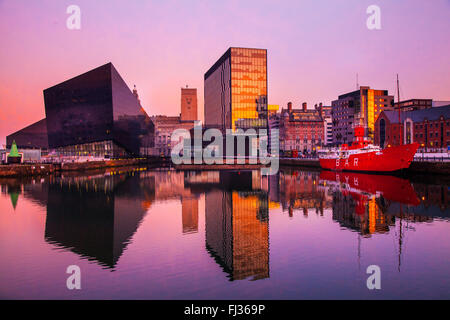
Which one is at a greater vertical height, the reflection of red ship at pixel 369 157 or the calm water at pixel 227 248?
the reflection of red ship at pixel 369 157

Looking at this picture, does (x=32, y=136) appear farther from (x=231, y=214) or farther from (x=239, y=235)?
(x=239, y=235)

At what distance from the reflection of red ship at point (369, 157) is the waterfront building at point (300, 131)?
332 ft

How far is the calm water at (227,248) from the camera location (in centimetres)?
1166

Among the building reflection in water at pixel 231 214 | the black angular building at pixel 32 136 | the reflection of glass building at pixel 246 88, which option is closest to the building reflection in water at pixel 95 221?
the building reflection in water at pixel 231 214

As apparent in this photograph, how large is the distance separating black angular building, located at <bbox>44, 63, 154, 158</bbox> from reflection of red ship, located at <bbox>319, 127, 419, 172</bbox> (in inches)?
2669

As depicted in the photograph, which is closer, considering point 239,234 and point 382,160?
point 239,234

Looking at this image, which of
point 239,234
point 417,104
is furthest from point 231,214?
point 417,104

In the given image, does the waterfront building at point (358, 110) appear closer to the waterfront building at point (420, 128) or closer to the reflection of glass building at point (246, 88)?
the waterfront building at point (420, 128)

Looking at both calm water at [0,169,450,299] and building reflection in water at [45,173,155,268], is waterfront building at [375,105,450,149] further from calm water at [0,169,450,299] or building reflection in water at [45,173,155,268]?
building reflection in water at [45,173,155,268]

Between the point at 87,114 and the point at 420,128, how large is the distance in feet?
348

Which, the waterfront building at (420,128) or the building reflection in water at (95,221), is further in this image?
the waterfront building at (420,128)

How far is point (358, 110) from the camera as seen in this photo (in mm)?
177375

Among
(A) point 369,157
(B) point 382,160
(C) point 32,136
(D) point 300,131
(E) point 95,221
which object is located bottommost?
(E) point 95,221
